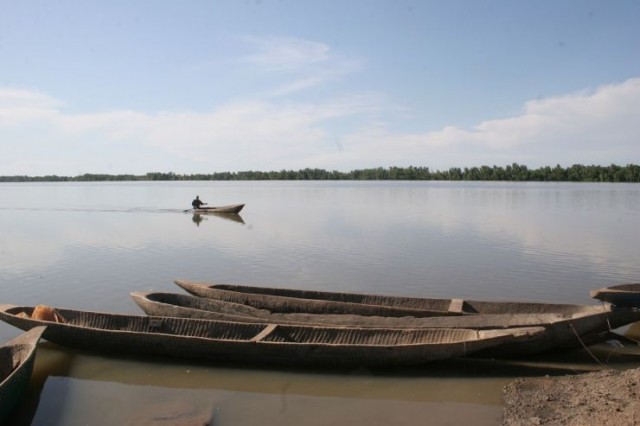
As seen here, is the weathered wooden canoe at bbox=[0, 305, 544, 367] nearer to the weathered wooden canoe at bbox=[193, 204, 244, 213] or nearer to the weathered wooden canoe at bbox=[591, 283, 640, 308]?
the weathered wooden canoe at bbox=[591, 283, 640, 308]

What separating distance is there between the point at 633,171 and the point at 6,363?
287ft

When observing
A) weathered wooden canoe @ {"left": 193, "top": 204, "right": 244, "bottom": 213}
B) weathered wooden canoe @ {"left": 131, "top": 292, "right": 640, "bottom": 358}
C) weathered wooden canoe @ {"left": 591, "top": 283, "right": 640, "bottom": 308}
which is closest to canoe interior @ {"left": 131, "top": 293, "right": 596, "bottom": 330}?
weathered wooden canoe @ {"left": 131, "top": 292, "right": 640, "bottom": 358}

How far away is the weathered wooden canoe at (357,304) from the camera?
743cm

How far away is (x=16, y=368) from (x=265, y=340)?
8.80ft

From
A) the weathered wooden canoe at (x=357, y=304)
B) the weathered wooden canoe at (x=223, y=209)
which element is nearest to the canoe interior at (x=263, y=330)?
the weathered wooden canoe at (x=357, y=304)

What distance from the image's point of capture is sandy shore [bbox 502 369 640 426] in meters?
4.51

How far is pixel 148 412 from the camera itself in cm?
548

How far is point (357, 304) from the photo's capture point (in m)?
7.73

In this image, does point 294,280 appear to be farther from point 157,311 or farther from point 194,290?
point 157,311

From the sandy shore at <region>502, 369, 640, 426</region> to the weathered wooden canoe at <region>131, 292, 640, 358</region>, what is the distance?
0.57 metres

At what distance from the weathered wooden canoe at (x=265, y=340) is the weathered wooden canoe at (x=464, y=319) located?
0.38m

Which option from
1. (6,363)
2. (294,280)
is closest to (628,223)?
(294,280)

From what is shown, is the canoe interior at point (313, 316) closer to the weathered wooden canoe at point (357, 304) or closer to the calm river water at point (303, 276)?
the weathered wooden canoe at point (357, 304)

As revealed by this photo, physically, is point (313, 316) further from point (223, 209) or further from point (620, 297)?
point (223, 209)
